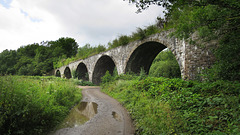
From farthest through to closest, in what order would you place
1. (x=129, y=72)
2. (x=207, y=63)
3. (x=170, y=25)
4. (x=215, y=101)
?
(x=129, y=72) → (x=170, y=25) → (x=207, y=63) → (x=215, y=101)

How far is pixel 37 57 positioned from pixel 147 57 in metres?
36.8

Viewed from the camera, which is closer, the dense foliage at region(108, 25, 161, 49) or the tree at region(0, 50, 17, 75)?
the dense foliage at region(108, 25, 161, 49)

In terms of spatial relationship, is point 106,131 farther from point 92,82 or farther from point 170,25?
point 92,82

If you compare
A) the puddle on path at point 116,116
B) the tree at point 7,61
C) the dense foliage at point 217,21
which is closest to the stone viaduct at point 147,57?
the dense foliage at point 217,21

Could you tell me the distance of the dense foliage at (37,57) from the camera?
3578 centimetres

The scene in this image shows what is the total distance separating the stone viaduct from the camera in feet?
19.6

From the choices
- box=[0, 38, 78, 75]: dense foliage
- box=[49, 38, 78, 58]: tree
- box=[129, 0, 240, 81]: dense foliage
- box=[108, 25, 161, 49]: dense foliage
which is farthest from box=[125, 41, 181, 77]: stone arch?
box=[49, 38, 78, 58]: tree

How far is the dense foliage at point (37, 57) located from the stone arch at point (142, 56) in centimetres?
2727

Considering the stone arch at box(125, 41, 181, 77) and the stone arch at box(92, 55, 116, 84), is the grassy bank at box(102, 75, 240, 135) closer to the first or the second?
the stone arch at box(125, 41, 181, 77)

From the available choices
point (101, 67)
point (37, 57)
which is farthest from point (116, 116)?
point (37, 57)

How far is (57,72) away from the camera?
31.8 meters

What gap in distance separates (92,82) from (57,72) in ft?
63.3

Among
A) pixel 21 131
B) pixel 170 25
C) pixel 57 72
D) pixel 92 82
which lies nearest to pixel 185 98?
pixel 21 131

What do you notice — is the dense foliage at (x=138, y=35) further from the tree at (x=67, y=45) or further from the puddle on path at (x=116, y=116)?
the tree at (x=67, y=45)
